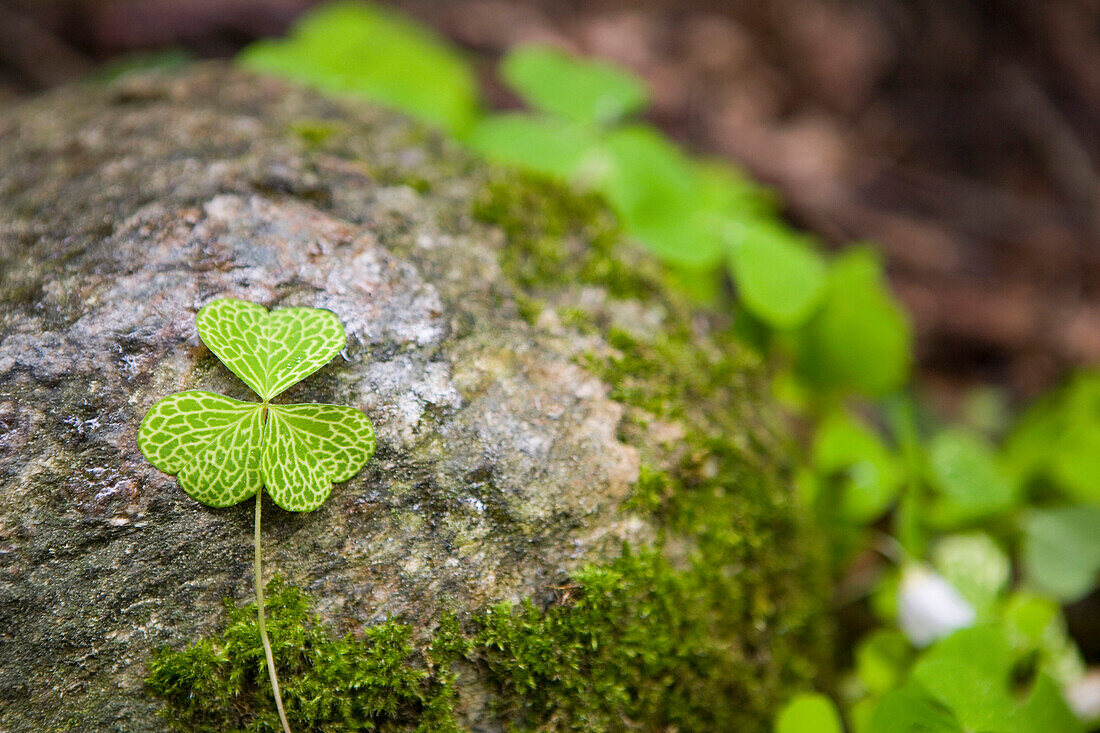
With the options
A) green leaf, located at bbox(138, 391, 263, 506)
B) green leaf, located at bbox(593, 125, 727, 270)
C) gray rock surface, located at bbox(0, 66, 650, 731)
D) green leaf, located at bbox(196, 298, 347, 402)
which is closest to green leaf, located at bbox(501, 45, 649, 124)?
green leaf, located at bbox(593, 125, 727, 270)

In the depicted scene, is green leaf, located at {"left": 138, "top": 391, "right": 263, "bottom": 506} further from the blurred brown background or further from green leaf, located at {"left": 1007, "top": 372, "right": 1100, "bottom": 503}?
the blurred brown background

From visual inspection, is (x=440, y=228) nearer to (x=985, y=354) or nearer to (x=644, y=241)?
(x=644, y=241)

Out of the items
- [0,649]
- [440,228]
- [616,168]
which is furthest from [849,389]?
[0,649]

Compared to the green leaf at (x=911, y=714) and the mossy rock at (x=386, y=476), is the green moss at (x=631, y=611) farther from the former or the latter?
the green leaf at (x=911, y=714)

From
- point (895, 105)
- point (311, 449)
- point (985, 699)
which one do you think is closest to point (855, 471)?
point (985, 699)

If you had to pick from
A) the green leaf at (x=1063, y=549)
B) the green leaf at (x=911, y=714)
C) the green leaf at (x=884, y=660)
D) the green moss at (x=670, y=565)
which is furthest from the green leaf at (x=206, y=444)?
the green leaf at (x=1063, y=549)

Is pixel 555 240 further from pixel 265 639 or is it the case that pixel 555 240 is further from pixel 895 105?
pixel 895 105

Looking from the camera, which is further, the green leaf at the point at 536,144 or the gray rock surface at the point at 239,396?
the green leaf at the point at 536,144

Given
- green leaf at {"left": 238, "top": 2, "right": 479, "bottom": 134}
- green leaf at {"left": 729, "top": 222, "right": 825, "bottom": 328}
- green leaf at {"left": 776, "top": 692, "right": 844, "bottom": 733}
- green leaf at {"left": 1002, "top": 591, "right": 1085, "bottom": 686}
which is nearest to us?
green leaf at {"left": 776, "top": 692, "right": 844, "bottom": 733}
